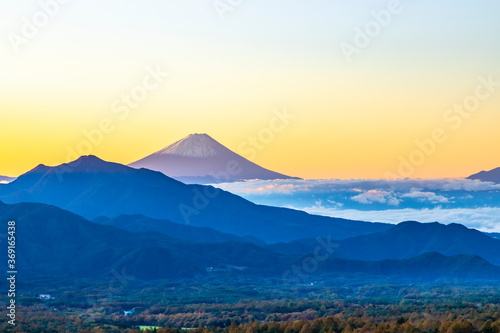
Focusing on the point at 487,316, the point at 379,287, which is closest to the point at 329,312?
the point at 487,316

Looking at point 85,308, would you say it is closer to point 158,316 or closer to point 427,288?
point 158,316

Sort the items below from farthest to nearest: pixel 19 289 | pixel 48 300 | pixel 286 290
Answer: pixel 286 290, pixel 19 289, pixel 48 300

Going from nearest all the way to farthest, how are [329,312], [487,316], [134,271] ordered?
[487,316]
[329,312]
[134,271]

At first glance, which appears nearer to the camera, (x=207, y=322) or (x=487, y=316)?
(x=487, y=316)

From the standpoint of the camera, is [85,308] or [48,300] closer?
[85,308]

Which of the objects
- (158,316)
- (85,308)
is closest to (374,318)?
(158,316)

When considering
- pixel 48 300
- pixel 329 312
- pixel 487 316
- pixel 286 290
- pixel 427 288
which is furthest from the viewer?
pixel 427 288

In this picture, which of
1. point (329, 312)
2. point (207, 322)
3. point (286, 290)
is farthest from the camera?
point (286, 290)

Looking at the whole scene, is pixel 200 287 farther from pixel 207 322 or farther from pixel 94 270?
pixel 207 322
